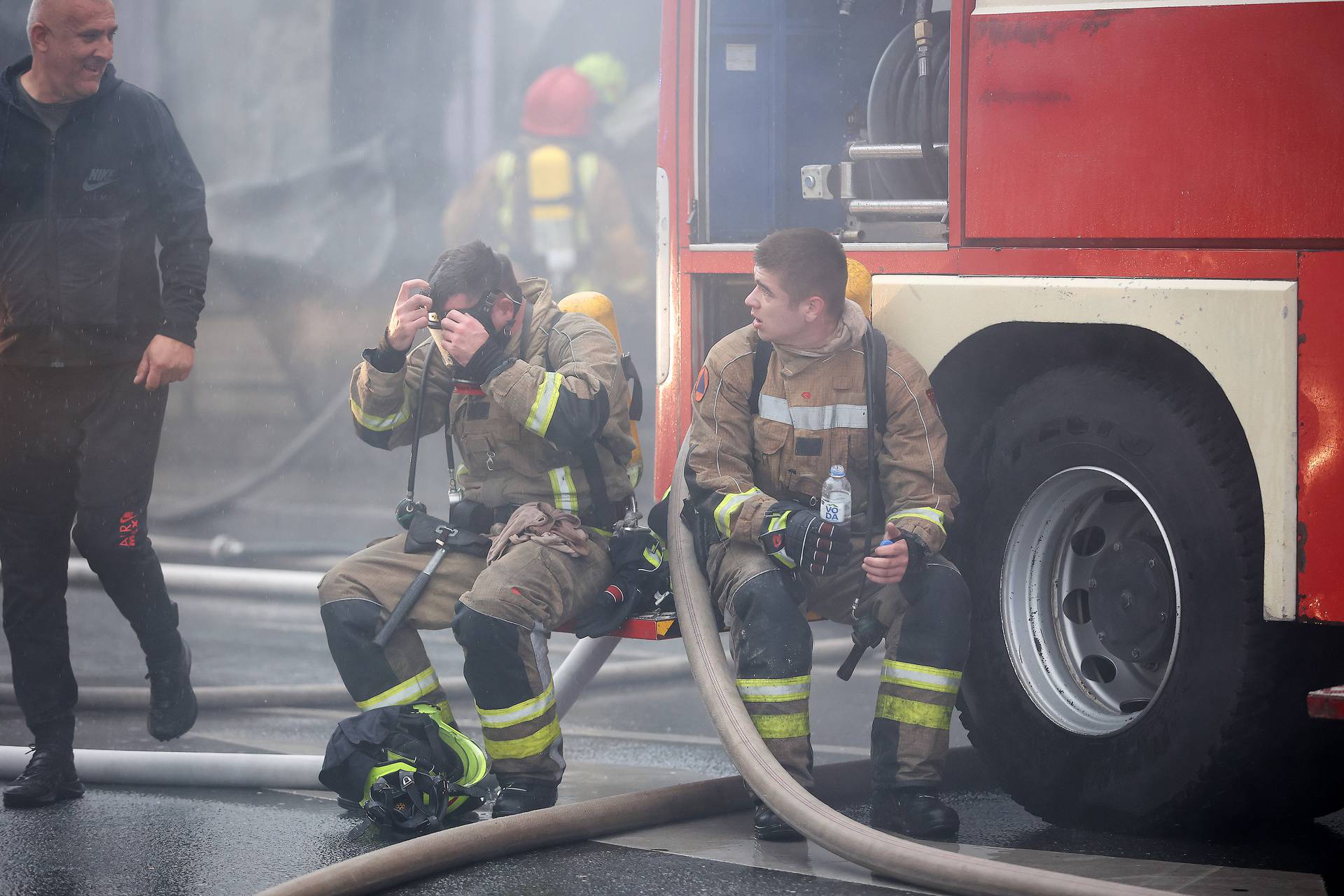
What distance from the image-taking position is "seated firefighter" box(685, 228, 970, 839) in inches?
138

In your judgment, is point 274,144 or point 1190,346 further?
point 274,144

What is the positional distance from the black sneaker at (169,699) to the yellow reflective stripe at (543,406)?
136cm

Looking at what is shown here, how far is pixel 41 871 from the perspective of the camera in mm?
3396

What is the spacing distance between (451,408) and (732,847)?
1.25 metres

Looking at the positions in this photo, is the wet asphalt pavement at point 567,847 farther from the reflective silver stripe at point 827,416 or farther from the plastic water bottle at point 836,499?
the reflective silver stripe at point 827,416

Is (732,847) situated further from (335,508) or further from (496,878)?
(335,508)

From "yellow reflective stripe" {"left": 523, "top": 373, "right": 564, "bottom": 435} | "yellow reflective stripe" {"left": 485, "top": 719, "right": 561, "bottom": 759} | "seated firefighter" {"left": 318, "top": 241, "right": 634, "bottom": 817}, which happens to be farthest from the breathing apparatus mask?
"yellow reflective stripe" {"left": 485, "top": 719, "right": 561, "bottom": 759}

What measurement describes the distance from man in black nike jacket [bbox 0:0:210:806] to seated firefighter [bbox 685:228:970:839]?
58.5 inches

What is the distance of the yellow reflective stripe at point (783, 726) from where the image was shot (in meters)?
3.50

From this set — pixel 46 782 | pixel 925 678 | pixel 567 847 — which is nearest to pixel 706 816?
pixel 567 847

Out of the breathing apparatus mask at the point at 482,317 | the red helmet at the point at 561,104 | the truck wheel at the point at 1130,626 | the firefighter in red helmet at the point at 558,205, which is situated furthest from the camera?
the red helmet at the point at 561,104

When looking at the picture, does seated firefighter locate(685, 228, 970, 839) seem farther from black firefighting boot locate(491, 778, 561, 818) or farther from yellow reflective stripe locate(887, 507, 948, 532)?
black firefighting boot locate(491, 778, 561, 818)

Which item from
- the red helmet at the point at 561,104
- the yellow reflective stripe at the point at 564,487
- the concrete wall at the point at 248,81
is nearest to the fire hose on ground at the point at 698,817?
the yellow reflective stripe at the point at 564,487

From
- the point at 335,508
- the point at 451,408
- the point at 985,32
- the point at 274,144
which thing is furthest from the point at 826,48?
the point at 274,144
